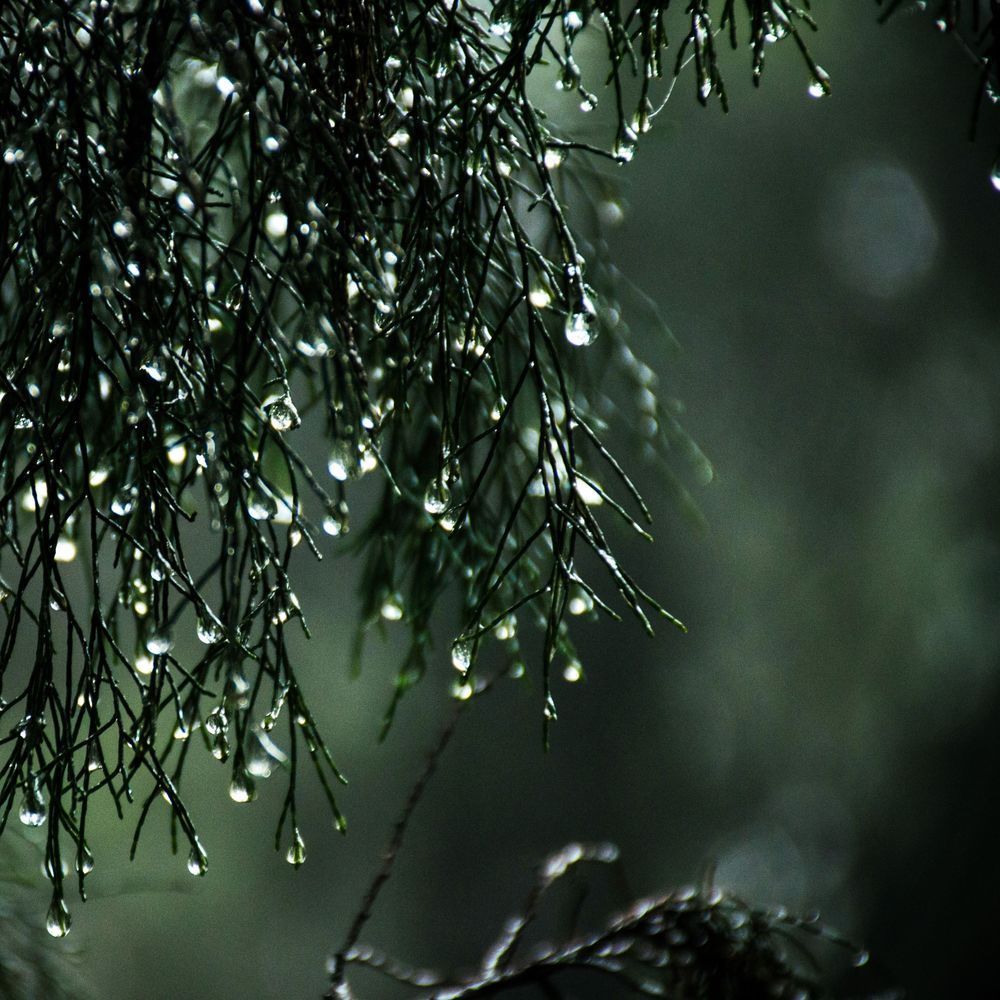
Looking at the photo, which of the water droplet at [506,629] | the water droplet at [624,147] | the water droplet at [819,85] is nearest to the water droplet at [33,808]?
the water droplet at [506,629]

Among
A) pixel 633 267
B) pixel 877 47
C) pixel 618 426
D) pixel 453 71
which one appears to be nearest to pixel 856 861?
pixel 618 426

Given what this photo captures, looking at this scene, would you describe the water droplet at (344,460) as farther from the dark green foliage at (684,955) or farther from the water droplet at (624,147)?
the dark green foliage at (684,955)

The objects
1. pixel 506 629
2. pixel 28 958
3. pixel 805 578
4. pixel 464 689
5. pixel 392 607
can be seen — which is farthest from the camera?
pixel 805 578

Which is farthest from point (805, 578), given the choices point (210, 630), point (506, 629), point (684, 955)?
point (210, 630)

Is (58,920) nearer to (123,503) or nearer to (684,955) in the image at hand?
(123,503)

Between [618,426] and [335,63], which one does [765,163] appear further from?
[335,63]

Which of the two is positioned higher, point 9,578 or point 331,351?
point 9,578
